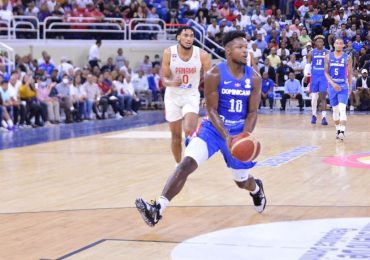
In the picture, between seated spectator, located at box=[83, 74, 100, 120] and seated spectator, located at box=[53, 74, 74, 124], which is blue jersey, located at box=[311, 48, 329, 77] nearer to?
seated spectator, located at box=[83, 74, 100, 120]

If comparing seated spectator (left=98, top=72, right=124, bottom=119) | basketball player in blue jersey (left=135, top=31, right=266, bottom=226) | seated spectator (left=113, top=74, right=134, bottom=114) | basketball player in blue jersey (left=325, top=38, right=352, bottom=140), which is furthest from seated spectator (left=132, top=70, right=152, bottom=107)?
basketball player in blue jersey (left=135, top=31, right=266, bottom=226)

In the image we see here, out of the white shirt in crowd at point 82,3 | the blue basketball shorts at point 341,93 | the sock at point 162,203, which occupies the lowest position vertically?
the sock at point 162,203

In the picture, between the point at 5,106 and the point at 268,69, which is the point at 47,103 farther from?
the point at 268,69

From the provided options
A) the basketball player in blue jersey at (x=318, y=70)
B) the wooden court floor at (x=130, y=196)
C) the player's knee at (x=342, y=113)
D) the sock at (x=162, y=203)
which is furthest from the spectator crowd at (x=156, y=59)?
the sock at (x=162, y=203)

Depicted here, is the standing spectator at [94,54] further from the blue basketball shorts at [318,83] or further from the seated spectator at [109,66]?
the blue basketball shorts at [318,83]

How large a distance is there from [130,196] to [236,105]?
227cm

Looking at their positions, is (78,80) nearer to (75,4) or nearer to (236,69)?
(75,4)

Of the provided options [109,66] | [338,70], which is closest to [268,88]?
[109,66]

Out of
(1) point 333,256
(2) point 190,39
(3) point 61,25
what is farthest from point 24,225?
(3) point 61,25

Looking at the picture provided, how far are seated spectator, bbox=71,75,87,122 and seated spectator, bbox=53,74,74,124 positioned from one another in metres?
0.22

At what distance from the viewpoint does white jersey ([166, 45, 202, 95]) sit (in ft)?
36.0

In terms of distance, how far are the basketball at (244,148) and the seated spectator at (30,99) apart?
41.2ft

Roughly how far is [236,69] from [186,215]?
5.16 feet

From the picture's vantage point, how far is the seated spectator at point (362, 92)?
1008 inches
